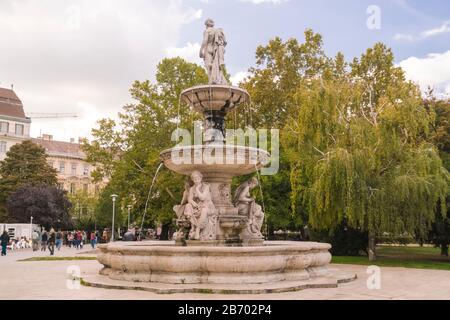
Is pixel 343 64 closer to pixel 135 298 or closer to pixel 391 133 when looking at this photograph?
pixel 391 133

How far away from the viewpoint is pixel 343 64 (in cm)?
3419

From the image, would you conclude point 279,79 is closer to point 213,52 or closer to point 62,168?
point 213,52

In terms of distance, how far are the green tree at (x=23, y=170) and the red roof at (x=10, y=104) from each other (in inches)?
646

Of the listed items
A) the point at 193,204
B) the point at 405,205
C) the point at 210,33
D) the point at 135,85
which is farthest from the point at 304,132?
the point at 135,85

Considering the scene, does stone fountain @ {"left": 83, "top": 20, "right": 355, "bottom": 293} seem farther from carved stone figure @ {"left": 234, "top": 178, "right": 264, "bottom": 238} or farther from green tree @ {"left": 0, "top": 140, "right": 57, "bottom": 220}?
green tree @ {"left": 0, "top": 140, "right": 57, "bottom": 220}

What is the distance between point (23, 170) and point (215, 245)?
4905cm

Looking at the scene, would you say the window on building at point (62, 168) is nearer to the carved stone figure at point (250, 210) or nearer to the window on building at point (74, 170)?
the window on building at point (74, 170)

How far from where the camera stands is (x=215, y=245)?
36.3 ft

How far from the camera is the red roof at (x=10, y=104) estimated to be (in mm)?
69375

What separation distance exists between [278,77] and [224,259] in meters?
26.1

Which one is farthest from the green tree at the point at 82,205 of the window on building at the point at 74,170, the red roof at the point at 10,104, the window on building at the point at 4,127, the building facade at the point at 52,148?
the window on building at the point at 74,170

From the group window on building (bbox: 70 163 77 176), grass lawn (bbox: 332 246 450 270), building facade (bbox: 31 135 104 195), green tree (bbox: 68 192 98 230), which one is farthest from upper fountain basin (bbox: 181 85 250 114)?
window on building (bbox: 70 163 77 176)

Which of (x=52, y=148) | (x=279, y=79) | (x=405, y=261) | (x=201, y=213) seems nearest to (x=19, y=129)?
(x=52, y=148)

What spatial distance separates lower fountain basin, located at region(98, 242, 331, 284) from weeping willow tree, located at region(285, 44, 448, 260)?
8.90m
